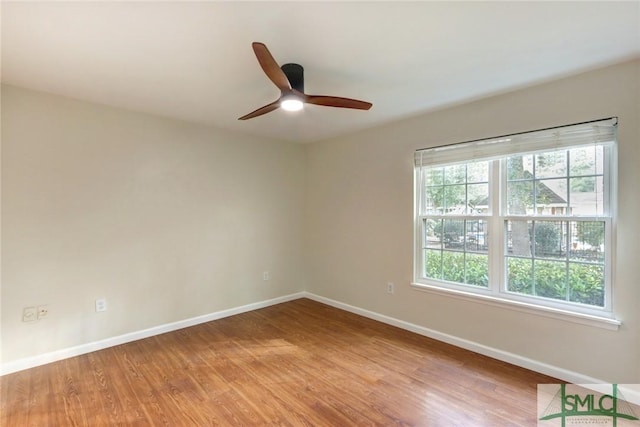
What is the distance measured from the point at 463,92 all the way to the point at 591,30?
93cm

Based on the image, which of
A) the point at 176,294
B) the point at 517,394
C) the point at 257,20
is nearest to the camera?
the point at 257,20

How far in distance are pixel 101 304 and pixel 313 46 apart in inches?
117

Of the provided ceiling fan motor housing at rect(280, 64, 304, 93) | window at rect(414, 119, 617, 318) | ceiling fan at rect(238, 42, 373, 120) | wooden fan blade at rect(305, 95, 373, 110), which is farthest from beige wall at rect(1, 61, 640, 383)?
ceiling fan motor housing at rect(280, 64, 304, 93)

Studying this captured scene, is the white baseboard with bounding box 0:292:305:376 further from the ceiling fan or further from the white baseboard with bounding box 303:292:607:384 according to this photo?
the ceiling fan

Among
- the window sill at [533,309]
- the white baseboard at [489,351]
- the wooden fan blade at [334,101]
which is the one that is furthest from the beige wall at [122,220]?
the window sill at [533,309]

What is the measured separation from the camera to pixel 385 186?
3.54 m

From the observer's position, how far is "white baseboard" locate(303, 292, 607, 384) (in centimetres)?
228

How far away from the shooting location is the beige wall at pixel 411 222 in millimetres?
2076

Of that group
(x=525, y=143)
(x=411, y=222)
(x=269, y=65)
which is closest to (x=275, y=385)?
(x=411, y=222)

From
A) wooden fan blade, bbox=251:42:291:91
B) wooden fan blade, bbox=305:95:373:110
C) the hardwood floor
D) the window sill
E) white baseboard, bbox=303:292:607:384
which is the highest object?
wooden fan blade, bbox=251:42:291:91

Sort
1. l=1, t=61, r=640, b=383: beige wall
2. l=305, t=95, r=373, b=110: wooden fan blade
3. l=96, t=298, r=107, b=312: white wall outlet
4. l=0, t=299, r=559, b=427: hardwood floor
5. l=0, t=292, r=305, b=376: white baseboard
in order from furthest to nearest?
l=96, t=298, r=107, b=312: white wall outlet, l=0, t=292, r=305, b=376: white baseboard, l=1, t=61, r=640, b=383: beige wall, l=305, t=95, r=373, b=110: wooden fan blade, l=0, t=299, r=559, b=427: hardwood floor

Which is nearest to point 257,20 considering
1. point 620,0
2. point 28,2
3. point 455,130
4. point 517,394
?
point 28,2

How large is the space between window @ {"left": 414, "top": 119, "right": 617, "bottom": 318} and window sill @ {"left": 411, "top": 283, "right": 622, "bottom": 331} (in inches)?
1.2

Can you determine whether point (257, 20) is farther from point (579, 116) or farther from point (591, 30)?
point (579, 116)
